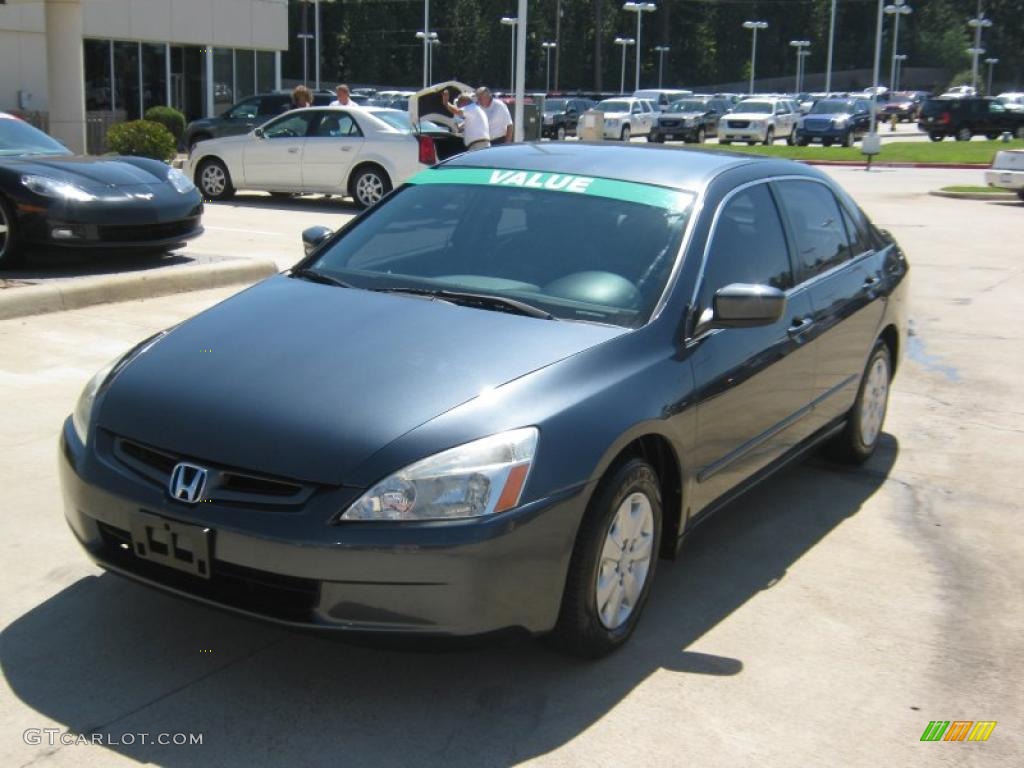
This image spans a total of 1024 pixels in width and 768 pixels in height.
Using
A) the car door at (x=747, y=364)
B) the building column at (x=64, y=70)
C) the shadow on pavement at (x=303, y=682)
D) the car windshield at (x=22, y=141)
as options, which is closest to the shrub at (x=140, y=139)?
the building column at (x=64, y=70)

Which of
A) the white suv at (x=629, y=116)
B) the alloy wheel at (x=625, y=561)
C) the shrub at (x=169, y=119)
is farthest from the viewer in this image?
the white suv at (x=629, y=116)

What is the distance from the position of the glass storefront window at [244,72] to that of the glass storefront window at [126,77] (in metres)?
3.76

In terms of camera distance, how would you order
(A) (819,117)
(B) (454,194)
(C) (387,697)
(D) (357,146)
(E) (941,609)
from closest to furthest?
(C) (387,697) < (E) (941,609) < (B) (454,194) < (D) (357,146) < (A) (819,117)

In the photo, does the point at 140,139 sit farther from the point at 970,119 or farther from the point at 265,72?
the point at 970,119

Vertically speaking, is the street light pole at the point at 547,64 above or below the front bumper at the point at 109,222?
above

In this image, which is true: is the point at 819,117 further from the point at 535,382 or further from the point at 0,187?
the point at 535,382

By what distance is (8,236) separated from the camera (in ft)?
32.5

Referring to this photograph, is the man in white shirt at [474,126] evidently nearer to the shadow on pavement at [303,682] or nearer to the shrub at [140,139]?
the shrub at [140,139]

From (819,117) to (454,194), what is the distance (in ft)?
140

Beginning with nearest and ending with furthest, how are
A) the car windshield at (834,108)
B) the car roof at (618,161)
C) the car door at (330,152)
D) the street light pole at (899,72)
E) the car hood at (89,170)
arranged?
the car roof at (618,161) → the car hood at (89,170) → the car door at (330,152) → the car windshield at (834,108) → the street light pole at (899,72)

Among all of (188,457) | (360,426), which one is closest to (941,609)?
(360,426)

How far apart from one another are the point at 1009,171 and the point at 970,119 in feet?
96.4

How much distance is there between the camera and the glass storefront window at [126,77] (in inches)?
1378

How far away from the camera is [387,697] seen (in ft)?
12.4
